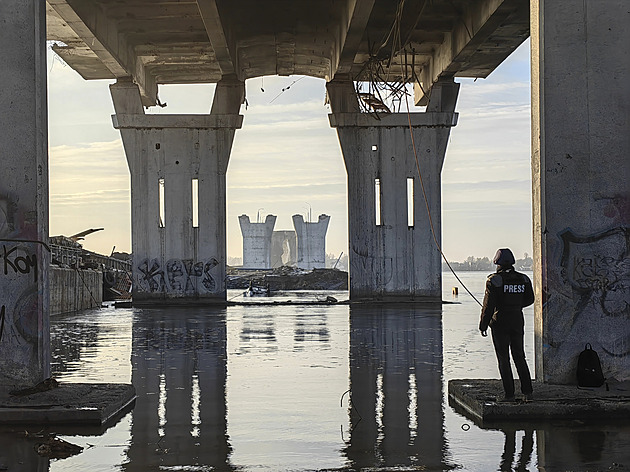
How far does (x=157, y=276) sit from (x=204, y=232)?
2.40 metres

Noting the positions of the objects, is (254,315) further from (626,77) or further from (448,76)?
(626,77)

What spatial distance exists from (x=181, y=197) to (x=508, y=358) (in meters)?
25.2

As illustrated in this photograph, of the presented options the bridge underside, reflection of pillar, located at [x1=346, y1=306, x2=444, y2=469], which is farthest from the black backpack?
the bridge underside

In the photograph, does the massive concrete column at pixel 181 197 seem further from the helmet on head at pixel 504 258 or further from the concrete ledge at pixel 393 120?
the helmet on head at pixel 504 258

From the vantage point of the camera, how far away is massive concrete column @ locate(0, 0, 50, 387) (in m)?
10.7

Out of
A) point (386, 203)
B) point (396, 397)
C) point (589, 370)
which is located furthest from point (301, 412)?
point (386, 203)

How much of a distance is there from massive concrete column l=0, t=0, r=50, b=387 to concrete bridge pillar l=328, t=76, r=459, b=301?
911 inches

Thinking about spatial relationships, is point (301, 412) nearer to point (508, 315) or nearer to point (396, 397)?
point (396, 397)

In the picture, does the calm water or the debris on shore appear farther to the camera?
the debris on shore

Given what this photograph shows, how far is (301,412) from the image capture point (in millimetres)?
9867

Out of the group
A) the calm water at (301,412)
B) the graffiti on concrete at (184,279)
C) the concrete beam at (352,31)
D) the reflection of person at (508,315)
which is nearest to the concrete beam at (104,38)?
the graffiti on concrete at (184,279)

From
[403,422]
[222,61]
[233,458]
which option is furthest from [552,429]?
[222,61]

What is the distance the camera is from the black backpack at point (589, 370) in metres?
10.7

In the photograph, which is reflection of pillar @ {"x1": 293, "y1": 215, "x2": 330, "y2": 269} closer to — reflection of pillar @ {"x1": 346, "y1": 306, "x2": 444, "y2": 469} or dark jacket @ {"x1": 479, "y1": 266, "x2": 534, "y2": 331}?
reflection of pillar @ {"x1": 346, "y1": 306, "x2": 444, "y2": 469}
